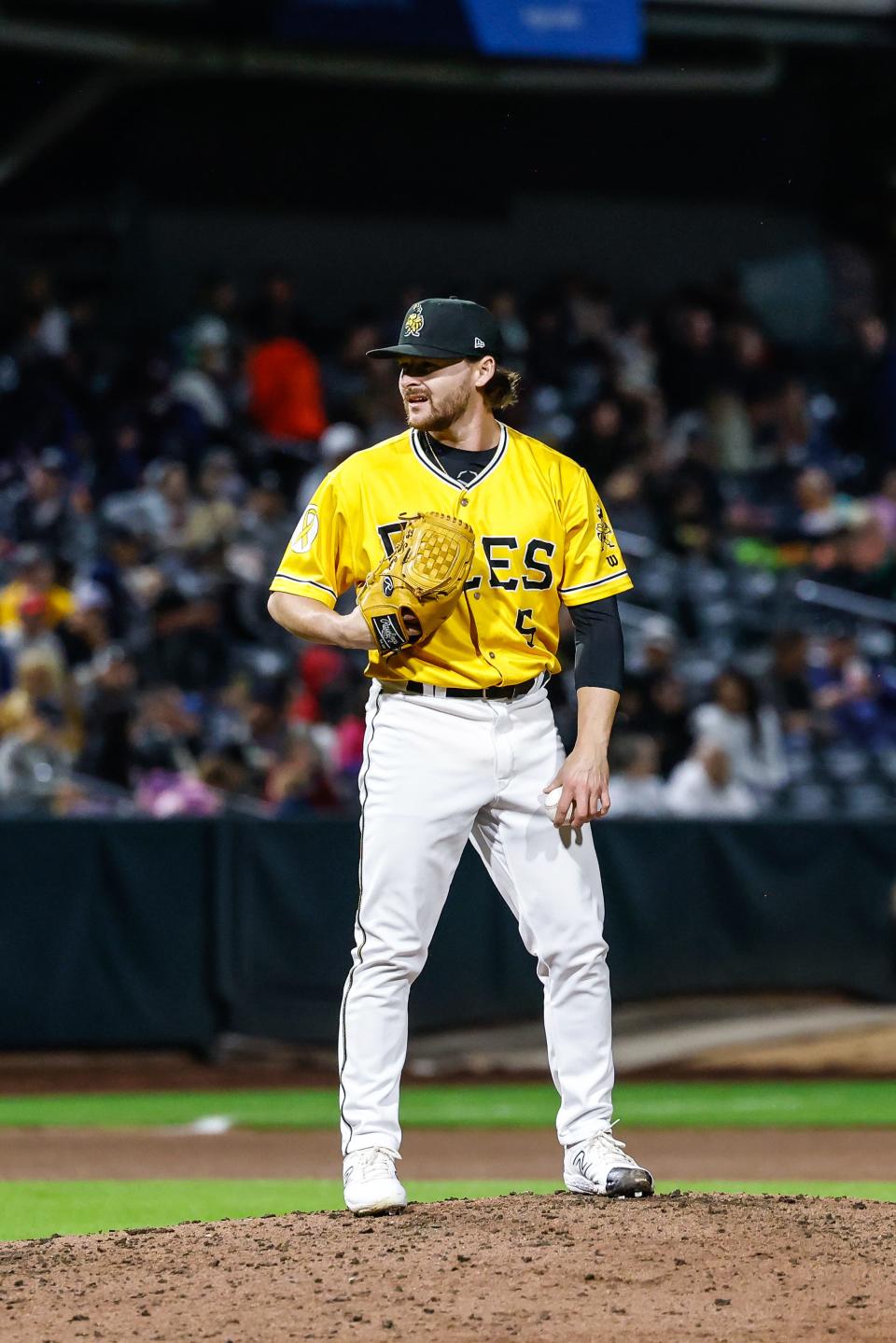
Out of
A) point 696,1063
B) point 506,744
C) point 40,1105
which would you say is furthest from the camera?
point 696,1063

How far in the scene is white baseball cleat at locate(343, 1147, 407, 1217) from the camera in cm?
464

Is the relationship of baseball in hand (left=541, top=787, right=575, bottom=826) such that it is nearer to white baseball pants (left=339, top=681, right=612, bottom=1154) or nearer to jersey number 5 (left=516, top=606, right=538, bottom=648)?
white baseball pants (left=339, top=681, right=612, bottom=1154)

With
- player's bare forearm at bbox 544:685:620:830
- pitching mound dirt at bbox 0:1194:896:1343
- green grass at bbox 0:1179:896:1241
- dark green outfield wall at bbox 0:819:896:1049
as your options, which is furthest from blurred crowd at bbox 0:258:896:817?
pitching mound dirt at bbox 0:1194:896:1343

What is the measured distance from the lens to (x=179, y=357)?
51.7 ft

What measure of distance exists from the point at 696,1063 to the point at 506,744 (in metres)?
6.54

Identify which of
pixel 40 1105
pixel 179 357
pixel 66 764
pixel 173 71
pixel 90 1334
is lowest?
pixel 40 1105

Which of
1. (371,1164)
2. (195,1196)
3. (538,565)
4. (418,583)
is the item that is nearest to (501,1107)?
(195,1196)

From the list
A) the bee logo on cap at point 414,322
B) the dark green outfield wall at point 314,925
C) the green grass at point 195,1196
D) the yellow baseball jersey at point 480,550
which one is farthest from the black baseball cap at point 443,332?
the dark green outfield wall at point 314,925

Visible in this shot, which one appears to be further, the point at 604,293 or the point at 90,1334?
the point at 604,293

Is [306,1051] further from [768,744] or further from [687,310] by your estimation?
[687,310]

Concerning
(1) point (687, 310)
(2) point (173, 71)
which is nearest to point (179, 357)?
(2) point (173, 71)

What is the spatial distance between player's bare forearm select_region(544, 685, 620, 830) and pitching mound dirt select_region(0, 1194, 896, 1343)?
0.91m

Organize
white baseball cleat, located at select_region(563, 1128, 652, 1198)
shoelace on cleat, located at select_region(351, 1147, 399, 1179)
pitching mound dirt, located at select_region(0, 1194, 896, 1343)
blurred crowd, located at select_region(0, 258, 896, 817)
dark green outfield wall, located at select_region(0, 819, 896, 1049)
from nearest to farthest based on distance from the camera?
pitching mound dirt, located at select_region(0, 1194, 896, 1343), shoelace on cleat, located at select_region(351, 1147, 399, 1179), white baseball cleat, located at select_region(563, 1128, 652, 1198), dark green outfield wall, located at select_region(0, 819, 896, 1049), blurred crowd, located at select_region(0, 258, 896, 817)

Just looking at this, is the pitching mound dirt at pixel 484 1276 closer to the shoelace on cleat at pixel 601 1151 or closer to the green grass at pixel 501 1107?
the shoelace on cleat at pixel 601 1151
